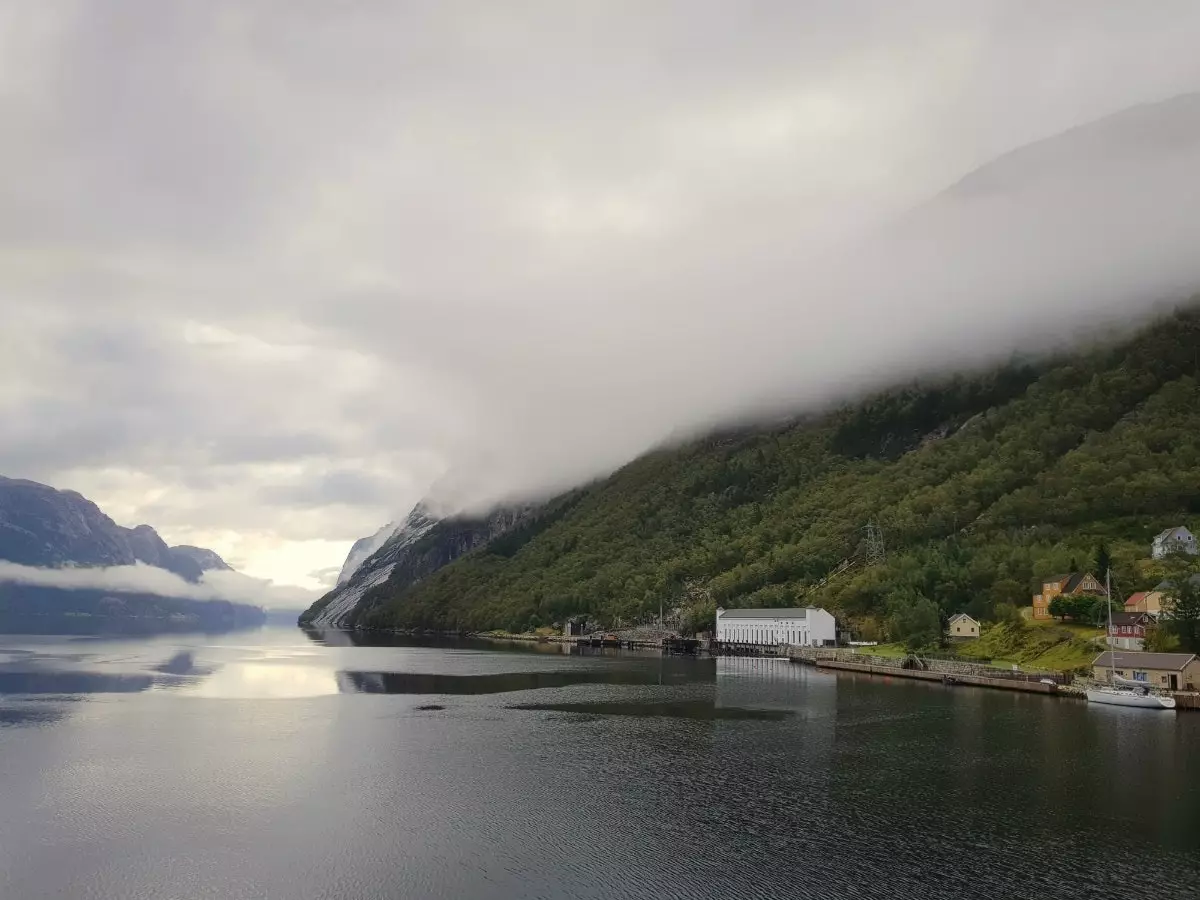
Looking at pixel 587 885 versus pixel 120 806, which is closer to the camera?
pixel 587 885

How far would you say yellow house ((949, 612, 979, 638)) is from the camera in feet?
484

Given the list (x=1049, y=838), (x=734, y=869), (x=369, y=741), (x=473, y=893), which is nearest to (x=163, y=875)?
(x=473, y=893)

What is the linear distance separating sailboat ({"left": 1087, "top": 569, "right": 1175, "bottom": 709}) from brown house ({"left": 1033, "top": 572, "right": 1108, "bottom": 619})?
3680 centimetres

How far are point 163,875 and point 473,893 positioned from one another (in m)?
14.9

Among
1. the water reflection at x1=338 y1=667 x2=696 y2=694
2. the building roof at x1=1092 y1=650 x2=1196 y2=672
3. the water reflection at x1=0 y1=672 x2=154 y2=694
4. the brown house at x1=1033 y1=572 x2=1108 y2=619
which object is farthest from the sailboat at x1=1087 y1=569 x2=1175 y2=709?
the water reflection at x1=0 y1=672 x2=154 y2=694

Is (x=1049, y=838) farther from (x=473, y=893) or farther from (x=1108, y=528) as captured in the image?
(x=1108, y=528)

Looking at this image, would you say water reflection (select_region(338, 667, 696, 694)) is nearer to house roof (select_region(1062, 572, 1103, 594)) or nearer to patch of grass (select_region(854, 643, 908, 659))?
patch of grass (select_region(854, 643, 908, 659))

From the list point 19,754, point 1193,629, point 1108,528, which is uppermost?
point 1108,528

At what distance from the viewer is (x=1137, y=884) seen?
37531 mm

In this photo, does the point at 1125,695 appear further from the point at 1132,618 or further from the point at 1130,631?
the point at 1132,618

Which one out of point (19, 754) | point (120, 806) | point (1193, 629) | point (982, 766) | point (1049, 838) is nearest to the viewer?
point (1049, 838)

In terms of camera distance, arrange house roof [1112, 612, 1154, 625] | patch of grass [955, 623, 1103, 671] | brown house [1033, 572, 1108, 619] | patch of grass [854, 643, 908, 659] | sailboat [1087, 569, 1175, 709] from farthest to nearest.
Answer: patch of grass [854, 643, 908, 659]
brown house [1033, 572, 1108, 619]
patch of grass [955, 623, 1103, 671]
house roof [1112, 612, 1154, 625]
sailboat [1087, 569, 1175, 709]

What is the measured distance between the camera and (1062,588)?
137 metres

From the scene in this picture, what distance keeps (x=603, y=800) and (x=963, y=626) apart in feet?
377
